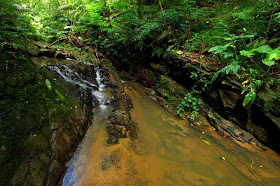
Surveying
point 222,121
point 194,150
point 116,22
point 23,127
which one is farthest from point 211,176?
point 116,22

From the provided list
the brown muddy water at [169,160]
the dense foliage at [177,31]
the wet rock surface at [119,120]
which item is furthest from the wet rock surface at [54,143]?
the dense foliage at [177,31]

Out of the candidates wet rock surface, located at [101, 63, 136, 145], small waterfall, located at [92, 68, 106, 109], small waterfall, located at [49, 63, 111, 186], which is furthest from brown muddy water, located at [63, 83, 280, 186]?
small waterfall, located at [92, 68, 106, 109]

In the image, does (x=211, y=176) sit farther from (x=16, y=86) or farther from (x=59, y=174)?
(x=16, y=86)

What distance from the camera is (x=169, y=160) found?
9.43ft

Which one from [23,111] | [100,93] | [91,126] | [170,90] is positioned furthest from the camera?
[170,90]

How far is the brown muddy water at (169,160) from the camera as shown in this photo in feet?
7.70

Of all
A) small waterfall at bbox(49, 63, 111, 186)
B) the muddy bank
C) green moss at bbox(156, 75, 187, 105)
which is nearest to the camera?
small waterfall at bbox(49, 63, 111, 186)

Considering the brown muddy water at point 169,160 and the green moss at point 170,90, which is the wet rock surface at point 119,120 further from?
the green moss at point 170,90

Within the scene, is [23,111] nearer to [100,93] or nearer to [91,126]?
[91,126]

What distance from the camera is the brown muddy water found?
7.70 ft

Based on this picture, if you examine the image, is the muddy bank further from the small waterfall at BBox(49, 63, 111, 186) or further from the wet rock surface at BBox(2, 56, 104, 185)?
the wet rock surface at BBox(2, 56, 104, 185)

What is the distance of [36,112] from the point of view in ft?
7.64

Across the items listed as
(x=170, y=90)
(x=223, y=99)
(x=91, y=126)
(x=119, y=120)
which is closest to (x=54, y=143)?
(x=91, y=126)

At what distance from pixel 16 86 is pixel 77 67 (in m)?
3.70
